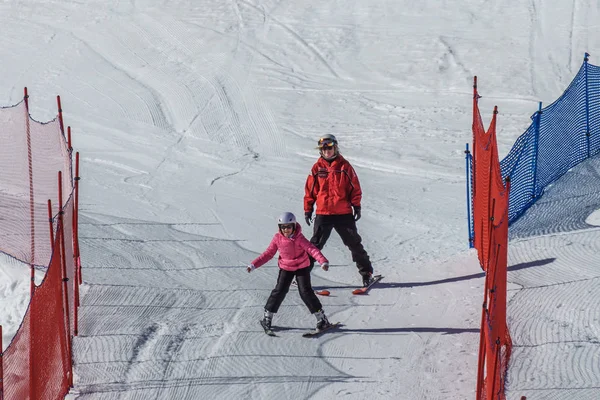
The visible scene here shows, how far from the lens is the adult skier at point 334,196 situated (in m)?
10.8

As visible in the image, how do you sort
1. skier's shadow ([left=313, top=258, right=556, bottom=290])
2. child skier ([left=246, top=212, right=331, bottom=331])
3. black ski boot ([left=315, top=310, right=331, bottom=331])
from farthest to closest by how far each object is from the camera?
1. skier's shadow ([left=313, top=258, right=556, bottom=290])
2. black ski boot ([left=315, top=310, right=331, bottom=331])
3. child skier ([left=246, top=212, right=331, bottom=331])

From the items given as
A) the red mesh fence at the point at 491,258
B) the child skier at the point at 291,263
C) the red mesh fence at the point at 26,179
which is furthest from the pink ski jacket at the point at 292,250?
the red mesh fence at the point at 26,179

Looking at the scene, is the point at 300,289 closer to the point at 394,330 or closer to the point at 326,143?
the point at 394,330

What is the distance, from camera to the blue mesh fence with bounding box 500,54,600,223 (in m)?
12.9

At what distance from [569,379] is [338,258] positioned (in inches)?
158

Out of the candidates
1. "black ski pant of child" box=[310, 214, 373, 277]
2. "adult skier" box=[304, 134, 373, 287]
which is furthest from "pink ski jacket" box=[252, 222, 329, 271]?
"adult skier" box=[304, 134, 373, 287]

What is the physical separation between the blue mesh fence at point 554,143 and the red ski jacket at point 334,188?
104 inches

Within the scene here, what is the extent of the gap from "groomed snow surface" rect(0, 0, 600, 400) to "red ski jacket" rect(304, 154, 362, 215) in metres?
0.97

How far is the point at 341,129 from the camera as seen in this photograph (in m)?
17.3

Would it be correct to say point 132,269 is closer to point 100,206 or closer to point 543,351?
point 100,206

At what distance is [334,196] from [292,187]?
13.6 feet

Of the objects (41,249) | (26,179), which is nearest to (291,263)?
(41,249)

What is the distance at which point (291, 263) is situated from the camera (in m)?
9.73

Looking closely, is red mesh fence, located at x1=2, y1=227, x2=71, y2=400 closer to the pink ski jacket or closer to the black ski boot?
the pink ski jacket
